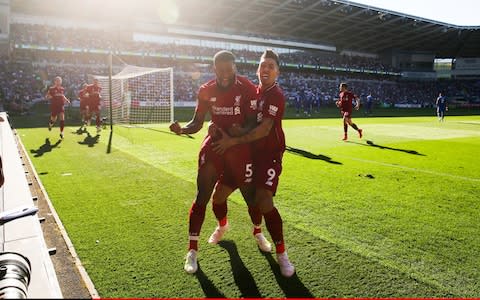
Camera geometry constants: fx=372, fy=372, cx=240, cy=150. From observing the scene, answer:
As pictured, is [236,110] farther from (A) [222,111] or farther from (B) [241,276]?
(B) [241,276]

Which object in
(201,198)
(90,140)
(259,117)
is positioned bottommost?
(90,140)

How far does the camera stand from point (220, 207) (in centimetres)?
450

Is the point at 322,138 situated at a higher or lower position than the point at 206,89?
lower

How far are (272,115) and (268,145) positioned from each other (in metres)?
0.35

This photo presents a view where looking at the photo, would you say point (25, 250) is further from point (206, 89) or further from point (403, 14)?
point (403, 14)

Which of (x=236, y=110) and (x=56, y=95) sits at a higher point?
(x=56, y=95)

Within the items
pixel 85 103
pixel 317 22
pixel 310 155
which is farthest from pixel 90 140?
pixel 317 22

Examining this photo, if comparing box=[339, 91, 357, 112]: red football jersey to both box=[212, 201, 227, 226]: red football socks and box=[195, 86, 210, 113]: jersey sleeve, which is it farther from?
box=[195, 86, 210, 113]: jersey sleeve

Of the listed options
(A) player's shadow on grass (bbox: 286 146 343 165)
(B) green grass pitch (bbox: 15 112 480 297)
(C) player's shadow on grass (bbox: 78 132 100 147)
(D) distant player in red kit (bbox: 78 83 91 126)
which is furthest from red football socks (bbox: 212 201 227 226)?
(D) distant player in red kit (bbox: 78 83 91 126)

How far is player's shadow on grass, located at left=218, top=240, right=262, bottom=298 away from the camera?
133 inches

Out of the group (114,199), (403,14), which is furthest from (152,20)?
(114,199)

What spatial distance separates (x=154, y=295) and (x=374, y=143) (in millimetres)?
12345

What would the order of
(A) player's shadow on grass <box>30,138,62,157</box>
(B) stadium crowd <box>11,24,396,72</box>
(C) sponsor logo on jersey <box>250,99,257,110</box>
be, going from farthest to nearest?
(B) stadium crowd <box>11,24,396,72</box>
(A) player's shadow on grass <box>30,138,62,157</box>
(C) sponsor logo on jersey <box>250,99,257,110</box>

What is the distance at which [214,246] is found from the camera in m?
4.45
